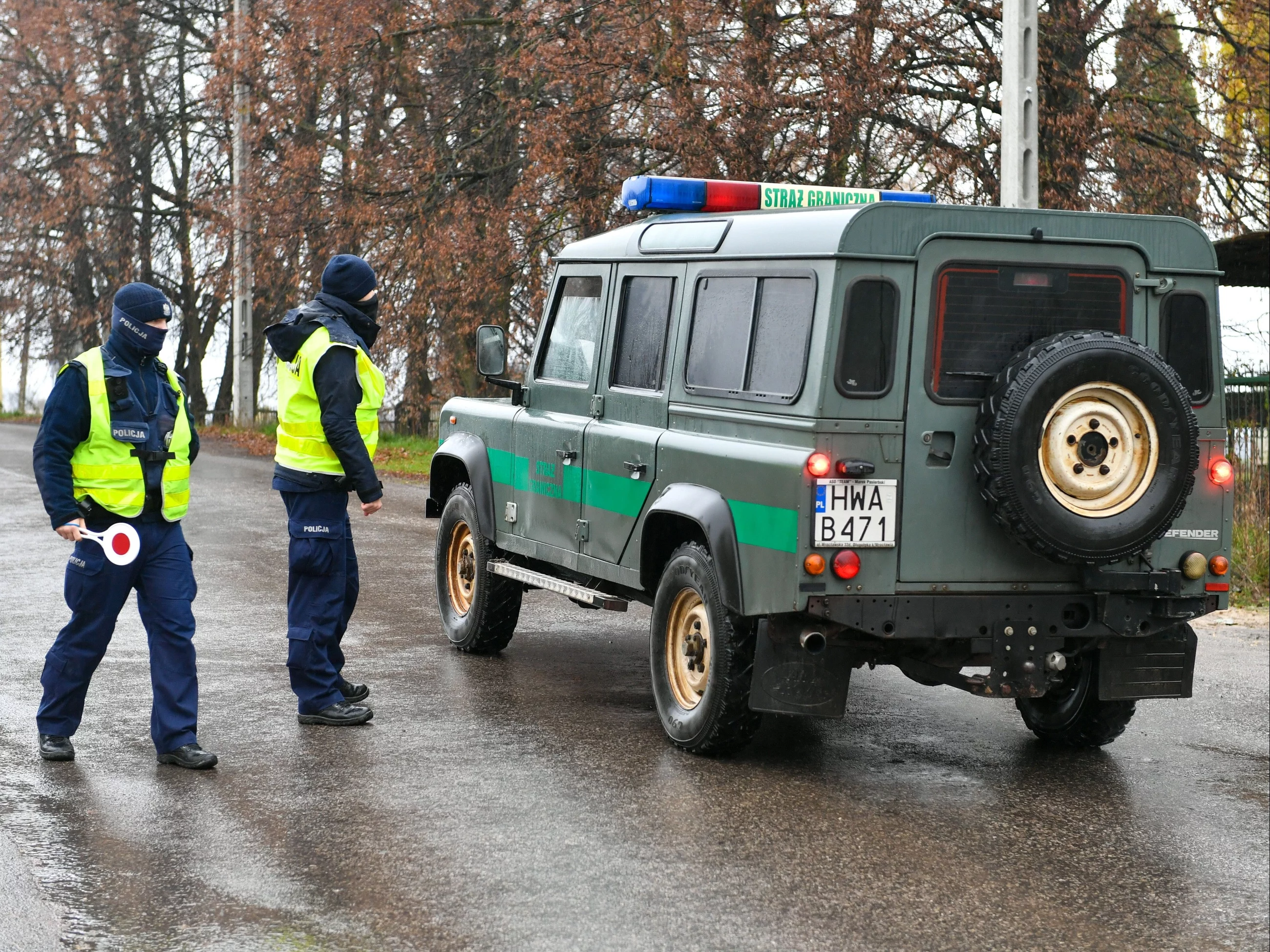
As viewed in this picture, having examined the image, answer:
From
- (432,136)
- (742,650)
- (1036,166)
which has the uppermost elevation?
(432,136)

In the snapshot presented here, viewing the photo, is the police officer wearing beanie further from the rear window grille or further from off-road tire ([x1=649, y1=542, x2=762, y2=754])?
the rear window grille

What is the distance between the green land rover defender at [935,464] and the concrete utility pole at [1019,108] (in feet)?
23.4

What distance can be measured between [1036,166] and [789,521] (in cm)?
853

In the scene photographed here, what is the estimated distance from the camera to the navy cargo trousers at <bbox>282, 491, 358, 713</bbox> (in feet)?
23.6

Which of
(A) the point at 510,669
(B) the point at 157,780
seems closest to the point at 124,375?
(B) the point at 157,780

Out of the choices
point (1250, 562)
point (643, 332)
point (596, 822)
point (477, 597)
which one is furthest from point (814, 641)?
point (1250, 562)

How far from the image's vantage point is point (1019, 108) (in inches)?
542

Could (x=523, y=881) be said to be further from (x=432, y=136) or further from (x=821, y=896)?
(x=432, y=136)

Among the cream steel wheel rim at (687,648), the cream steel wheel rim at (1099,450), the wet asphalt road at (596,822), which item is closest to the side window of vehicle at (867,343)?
the cream steel wheel rim at (1099,450)

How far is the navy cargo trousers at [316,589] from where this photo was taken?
719 cm

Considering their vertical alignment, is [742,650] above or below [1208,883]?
above

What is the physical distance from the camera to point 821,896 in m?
5.19

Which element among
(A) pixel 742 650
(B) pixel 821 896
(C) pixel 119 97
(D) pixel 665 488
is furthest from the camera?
(C) pixel 119 97

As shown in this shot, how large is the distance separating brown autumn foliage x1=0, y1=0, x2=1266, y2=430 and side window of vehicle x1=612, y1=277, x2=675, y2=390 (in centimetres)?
1062
